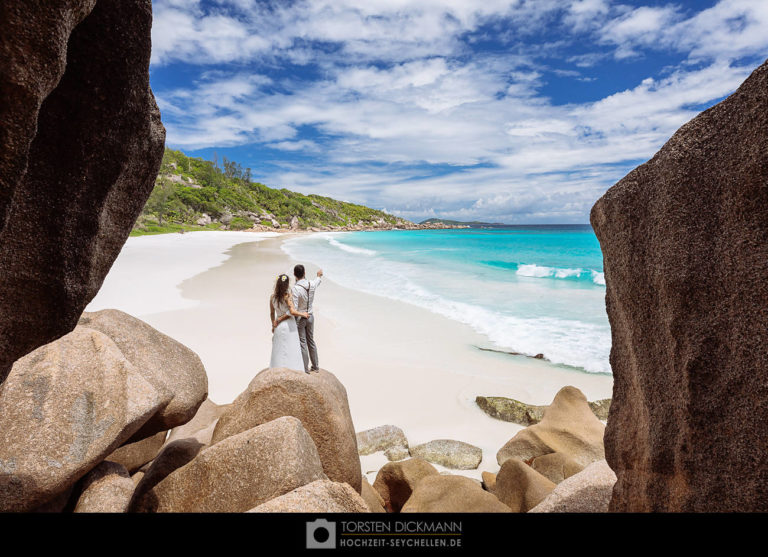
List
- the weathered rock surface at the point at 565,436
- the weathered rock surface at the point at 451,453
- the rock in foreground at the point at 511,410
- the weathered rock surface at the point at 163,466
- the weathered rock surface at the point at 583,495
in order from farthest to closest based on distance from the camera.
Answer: the rock in foreground at the point at 511,410, the weathered rock surface at the point at 451,453, the weathered rock surface at the point at 565,436, the weathered rock surface at the point at 583,495, the weathered rock surface at the point at 163,466

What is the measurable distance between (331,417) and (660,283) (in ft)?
8.68

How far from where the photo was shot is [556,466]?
4.59 meters

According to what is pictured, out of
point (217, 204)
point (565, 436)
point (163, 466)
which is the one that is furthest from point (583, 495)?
point (217, 204)

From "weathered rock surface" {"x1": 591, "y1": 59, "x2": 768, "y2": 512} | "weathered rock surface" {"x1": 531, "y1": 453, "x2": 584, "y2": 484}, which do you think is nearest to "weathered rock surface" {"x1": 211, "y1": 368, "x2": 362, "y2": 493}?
"weathered rock surface" {"x1": 591, "y1": 59, "x2": 768, "y2": 512}

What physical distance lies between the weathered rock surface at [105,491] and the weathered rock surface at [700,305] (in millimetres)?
3359

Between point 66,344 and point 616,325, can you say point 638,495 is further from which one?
point 66,344

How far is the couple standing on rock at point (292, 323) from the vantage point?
5.96m

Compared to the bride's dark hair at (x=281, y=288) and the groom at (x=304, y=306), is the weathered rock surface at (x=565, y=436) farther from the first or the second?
the bride's dark hair at (x=281, y=288)

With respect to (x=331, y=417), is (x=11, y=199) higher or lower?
higher

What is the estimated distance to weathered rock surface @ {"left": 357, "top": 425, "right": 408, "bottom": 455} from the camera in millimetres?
5406

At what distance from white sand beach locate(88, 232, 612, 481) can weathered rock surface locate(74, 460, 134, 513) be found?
2797 mm

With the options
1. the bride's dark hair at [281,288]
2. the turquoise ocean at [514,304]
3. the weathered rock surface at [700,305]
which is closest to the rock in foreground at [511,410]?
the turquoise ocean at [514,304]
